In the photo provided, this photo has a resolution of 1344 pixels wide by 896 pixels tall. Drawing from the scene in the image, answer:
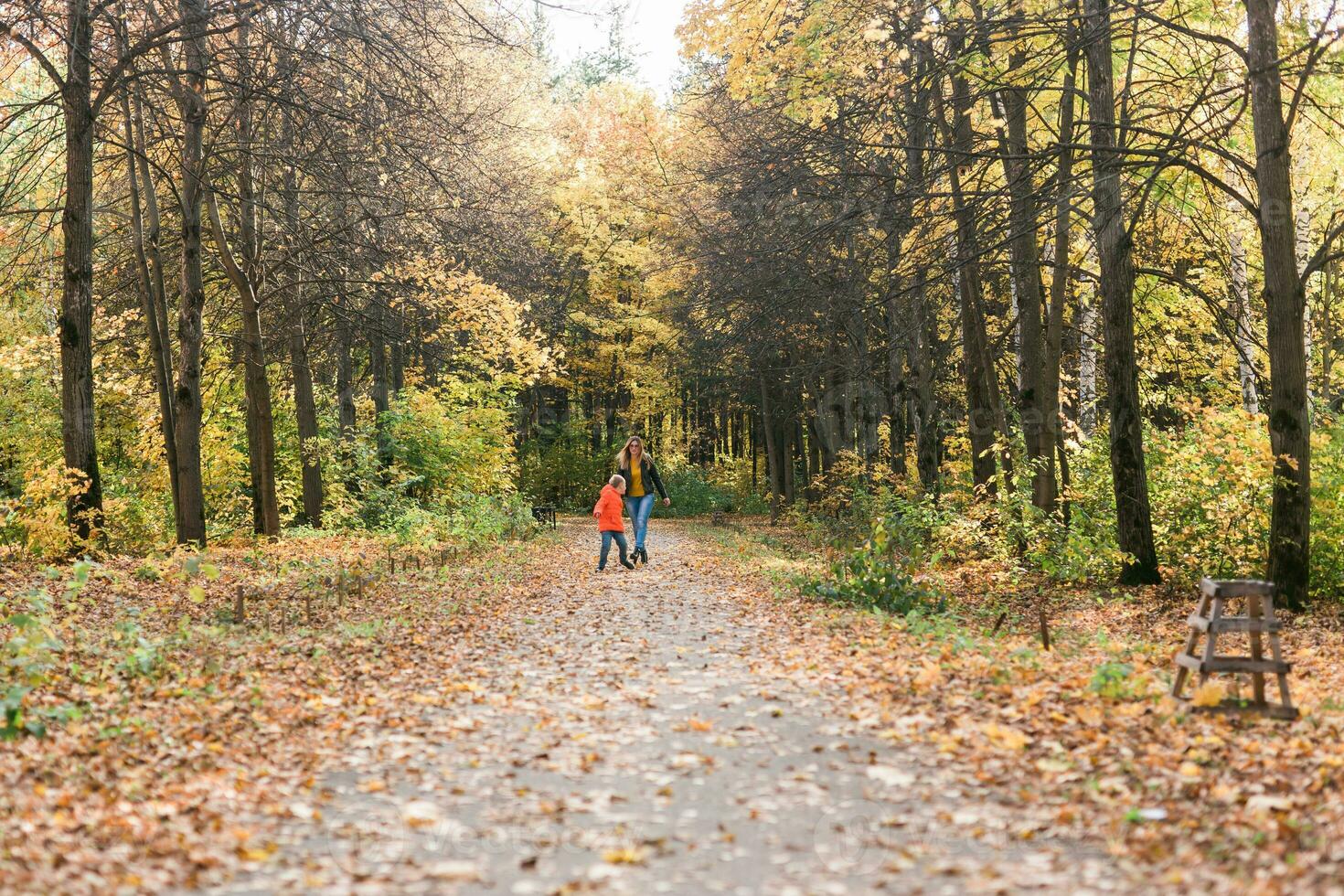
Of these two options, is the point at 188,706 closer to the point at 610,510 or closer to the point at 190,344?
the point at 610,510

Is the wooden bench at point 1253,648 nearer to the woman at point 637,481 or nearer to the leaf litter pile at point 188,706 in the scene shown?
the leaf litter pile at point 188,706

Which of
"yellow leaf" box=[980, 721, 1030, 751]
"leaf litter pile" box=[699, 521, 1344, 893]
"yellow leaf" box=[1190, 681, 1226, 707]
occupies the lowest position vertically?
"leaf litter pile" box=[699, 521, 1344, 893]

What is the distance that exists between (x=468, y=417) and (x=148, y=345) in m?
8.19

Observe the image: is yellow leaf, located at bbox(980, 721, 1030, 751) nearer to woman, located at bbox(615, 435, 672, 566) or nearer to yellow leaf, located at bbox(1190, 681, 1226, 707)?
yellow leaf, located at bbox(1190, 681, 1226, 707)

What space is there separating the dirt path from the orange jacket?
762cm

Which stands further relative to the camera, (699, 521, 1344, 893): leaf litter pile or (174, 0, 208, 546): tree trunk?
(174, 0, 208, 546): tree trunk

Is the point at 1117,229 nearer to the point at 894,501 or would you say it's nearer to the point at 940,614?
the point at 940,614

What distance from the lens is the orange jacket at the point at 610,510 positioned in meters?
16.1

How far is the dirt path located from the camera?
432cm

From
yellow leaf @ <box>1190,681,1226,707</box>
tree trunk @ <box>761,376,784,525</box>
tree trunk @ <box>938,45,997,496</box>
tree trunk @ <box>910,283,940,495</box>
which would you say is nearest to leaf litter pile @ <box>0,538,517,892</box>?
yellow leaf @ <box>1190,681,1226,707</box>

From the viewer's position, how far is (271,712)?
7012 millimetres

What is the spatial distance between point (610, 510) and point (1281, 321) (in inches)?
370

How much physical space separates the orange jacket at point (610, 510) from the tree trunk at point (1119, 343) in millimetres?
7143

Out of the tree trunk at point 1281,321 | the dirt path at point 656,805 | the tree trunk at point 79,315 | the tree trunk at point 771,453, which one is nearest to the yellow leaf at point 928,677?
the dirt path at point 656,805
